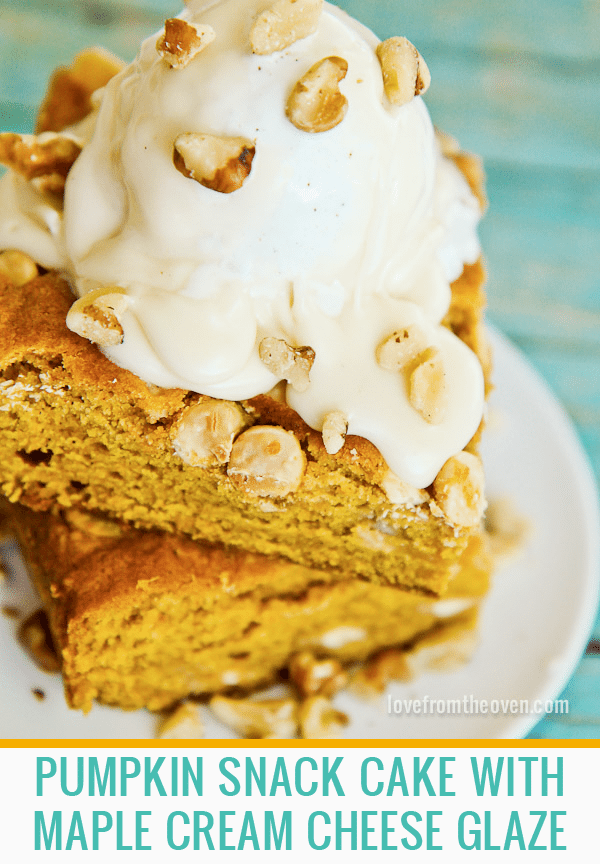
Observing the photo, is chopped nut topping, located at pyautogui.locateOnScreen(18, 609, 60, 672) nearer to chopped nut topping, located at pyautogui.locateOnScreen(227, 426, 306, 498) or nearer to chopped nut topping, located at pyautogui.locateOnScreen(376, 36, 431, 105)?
chopped nut topping, located at pyautogui.locateOnScreen(227, 426, 306, 498)

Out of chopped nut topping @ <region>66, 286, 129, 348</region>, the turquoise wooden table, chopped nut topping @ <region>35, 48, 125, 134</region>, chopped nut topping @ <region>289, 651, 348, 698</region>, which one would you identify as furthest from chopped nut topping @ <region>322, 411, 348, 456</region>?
the turquoise wooden table

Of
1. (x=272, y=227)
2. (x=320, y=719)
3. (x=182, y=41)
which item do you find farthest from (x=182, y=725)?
(x=182, y=41)

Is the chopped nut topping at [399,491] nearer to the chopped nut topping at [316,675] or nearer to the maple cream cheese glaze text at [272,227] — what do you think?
the maple cream cheese glaze text at [272,227]

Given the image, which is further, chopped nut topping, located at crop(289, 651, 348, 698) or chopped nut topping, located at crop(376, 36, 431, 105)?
chopped nut topping, located at crop(289, 651, 348, 698)

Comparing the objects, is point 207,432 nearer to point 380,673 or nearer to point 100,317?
point 100,317

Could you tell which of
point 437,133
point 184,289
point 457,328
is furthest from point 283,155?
point 437,133

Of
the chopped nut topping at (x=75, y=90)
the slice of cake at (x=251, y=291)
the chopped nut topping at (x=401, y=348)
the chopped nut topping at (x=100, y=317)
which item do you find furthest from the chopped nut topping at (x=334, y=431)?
the chopped nut topping at (x=75, y=90)
